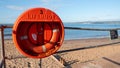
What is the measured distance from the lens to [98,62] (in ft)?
13.1

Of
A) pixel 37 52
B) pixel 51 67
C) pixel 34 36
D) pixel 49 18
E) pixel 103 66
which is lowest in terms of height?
pixel 51 67

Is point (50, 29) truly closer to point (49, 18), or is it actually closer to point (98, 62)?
point (49, 18)

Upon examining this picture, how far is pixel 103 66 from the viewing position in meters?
3.76

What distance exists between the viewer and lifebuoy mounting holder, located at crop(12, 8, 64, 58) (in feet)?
8.05

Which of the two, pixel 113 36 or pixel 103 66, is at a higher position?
pixel 113 36

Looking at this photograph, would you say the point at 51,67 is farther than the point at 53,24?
Yes

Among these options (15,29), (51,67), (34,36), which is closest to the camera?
(15,29)

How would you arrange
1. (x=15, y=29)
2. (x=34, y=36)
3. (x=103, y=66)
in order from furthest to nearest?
(x=103, y=66) → (x=34, y=36) → (x=15, y=29)

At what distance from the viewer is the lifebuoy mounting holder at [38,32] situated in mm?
2455

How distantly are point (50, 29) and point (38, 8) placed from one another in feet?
1.16

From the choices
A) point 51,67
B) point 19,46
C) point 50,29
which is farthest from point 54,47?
point 51,67

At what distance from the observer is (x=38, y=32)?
265 centimetres

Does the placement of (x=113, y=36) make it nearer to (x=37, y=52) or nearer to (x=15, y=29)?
(x=37, y=52)

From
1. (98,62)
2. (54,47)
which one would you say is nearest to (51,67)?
(98,62)
